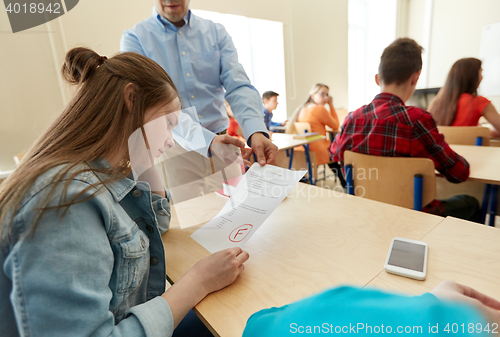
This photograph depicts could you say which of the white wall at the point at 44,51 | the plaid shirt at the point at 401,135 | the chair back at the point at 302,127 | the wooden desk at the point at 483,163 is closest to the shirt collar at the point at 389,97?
the plaid shirt at the point at 401,135

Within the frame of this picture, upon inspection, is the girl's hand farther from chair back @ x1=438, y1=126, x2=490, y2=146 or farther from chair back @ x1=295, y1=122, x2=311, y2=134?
chair back @ x1=295, y1=122, x2=311, y2=134

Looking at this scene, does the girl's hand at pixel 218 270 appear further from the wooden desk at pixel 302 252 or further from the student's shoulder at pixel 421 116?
the student's shoulder at pixel 421 116

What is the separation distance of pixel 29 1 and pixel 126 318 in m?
2.94

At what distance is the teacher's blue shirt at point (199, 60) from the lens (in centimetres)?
121

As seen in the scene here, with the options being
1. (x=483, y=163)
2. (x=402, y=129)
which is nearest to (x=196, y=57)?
(x=402, y=129)

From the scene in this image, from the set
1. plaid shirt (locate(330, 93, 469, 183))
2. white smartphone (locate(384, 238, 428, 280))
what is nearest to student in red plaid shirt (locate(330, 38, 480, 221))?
plaid shirt (locate(330, 93, 469, 183))

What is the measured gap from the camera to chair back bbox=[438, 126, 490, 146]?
75.3 inches

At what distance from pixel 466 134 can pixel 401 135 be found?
105 centimetres

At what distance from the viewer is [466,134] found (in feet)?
6.46

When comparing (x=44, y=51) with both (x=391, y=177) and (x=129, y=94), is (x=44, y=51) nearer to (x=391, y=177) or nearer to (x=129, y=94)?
(x=129, y=94)

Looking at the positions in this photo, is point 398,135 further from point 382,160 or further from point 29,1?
point 29,1

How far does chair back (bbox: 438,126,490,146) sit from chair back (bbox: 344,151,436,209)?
1085mm

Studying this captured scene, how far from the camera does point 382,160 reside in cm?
125

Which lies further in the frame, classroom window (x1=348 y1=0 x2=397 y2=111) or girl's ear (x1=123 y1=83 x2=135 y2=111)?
classroom window (x1=348 y1=0 x2=397 y2=111)
